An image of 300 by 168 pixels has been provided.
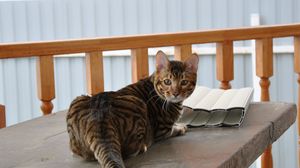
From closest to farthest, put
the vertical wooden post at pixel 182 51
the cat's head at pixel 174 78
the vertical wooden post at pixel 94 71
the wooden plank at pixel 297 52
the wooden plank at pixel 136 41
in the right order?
the cat's head at pixel 174 78
the wooden plank at pixel 136 41
the vertical wooden post at pixel 94 71
the vertical wooden post at pixel 182 51
the wooden plank at pixel 297 52

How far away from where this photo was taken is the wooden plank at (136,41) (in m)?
2.08

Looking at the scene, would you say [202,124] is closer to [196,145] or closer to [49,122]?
[196,145]

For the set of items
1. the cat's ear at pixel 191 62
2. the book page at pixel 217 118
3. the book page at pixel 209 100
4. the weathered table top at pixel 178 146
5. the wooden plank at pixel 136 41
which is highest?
the wooden plank at pixel 136 41

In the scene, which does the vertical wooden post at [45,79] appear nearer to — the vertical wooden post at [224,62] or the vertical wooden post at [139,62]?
the vertical wooden post at [139,62]

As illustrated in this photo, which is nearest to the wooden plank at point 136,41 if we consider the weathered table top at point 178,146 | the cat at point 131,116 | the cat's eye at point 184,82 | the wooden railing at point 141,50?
the wooden railing at point 141,50

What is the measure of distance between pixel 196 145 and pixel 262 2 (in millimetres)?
4101

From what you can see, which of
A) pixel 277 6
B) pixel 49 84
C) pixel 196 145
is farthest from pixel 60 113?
pixel 277 6

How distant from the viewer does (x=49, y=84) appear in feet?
7.32

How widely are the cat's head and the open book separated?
185 millimetres

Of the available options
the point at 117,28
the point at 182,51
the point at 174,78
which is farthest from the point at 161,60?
the point at 117,28

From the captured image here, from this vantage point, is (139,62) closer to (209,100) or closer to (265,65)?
(209,100)

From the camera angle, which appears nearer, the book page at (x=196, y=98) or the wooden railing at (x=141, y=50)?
the book page at (x=196, y=98)

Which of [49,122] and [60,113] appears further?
[60,113]

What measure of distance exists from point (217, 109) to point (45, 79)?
0.70 metres
